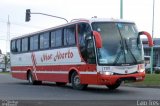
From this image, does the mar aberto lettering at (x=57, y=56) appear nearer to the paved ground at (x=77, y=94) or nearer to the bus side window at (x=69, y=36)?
the bus side window at (x=69, y=36)

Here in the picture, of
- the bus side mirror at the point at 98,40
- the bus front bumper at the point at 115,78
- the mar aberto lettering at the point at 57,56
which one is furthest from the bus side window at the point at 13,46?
the bus side mirror at the point at 98,40

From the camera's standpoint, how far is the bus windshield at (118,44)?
19.6 m

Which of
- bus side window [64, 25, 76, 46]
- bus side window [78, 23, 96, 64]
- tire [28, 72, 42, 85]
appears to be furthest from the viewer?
tire [28, 72, 42, 85]

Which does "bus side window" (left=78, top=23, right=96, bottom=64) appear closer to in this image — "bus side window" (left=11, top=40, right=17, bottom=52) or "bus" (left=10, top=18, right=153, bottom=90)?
"bus" (left=10, top=18, right=153, bottom=90)

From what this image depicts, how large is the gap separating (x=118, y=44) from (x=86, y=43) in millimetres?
1548

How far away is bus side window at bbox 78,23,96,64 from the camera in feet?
65.9


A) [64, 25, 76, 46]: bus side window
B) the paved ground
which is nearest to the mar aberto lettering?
[64, 25, 76, 46]: bus side window

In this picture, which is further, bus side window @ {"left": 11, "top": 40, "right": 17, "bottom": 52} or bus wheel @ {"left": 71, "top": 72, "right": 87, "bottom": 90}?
bus side window @ {"left": 11, "top": 40, "right": 17, "bottom": 52}

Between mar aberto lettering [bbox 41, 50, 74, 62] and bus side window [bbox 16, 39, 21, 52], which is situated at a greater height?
bus side window [bbox 16, 39, 21, 52]

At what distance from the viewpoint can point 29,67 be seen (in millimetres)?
29094

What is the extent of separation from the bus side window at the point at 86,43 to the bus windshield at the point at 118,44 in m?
0.46

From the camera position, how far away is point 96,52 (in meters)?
19.7

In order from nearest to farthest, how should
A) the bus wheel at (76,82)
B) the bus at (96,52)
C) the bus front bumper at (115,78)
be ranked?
the bus front bumper at (115,78), the bus at (96,52), the bus wheel at (76,82)

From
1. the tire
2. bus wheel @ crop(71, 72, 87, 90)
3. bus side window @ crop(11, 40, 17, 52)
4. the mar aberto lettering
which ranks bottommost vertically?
the tire
